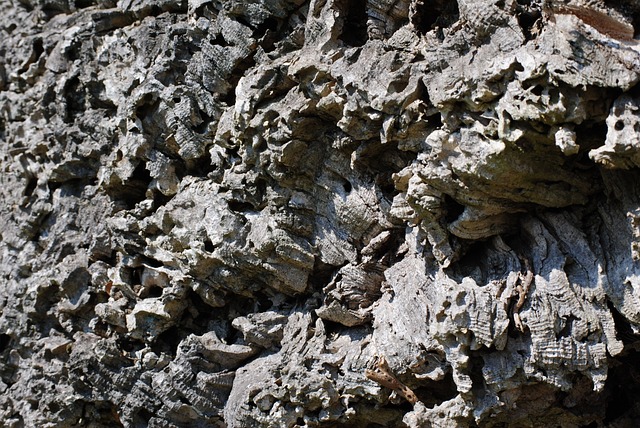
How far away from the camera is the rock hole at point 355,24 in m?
5.46

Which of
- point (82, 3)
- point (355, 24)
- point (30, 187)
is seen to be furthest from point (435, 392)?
point (82, 3)

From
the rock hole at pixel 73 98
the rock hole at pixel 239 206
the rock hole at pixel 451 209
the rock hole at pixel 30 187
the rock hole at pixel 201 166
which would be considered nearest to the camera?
the rock hole at pixel 451 209

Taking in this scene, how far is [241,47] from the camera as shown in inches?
240

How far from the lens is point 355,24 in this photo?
5.54 meters

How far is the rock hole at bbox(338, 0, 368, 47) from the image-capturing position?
5465 mm

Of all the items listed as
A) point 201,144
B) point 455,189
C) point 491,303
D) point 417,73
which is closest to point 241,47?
point 201,144

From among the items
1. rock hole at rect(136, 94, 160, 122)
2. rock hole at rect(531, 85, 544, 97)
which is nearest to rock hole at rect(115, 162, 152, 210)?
rock hole at rect(136, 94, 160, 122)

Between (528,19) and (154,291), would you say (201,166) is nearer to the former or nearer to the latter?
(154,291)

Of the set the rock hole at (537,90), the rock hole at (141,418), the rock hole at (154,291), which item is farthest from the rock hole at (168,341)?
the rock hole at (537,90)

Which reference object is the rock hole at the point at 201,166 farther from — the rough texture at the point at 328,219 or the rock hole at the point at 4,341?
the rock hole at the point at 4,341

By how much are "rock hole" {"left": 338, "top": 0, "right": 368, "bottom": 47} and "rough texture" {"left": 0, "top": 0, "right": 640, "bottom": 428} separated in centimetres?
2

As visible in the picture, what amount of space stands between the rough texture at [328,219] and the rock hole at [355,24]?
24 millimetres

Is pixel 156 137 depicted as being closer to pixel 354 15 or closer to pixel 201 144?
pixel 201 144

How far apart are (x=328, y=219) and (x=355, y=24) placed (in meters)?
1.48
